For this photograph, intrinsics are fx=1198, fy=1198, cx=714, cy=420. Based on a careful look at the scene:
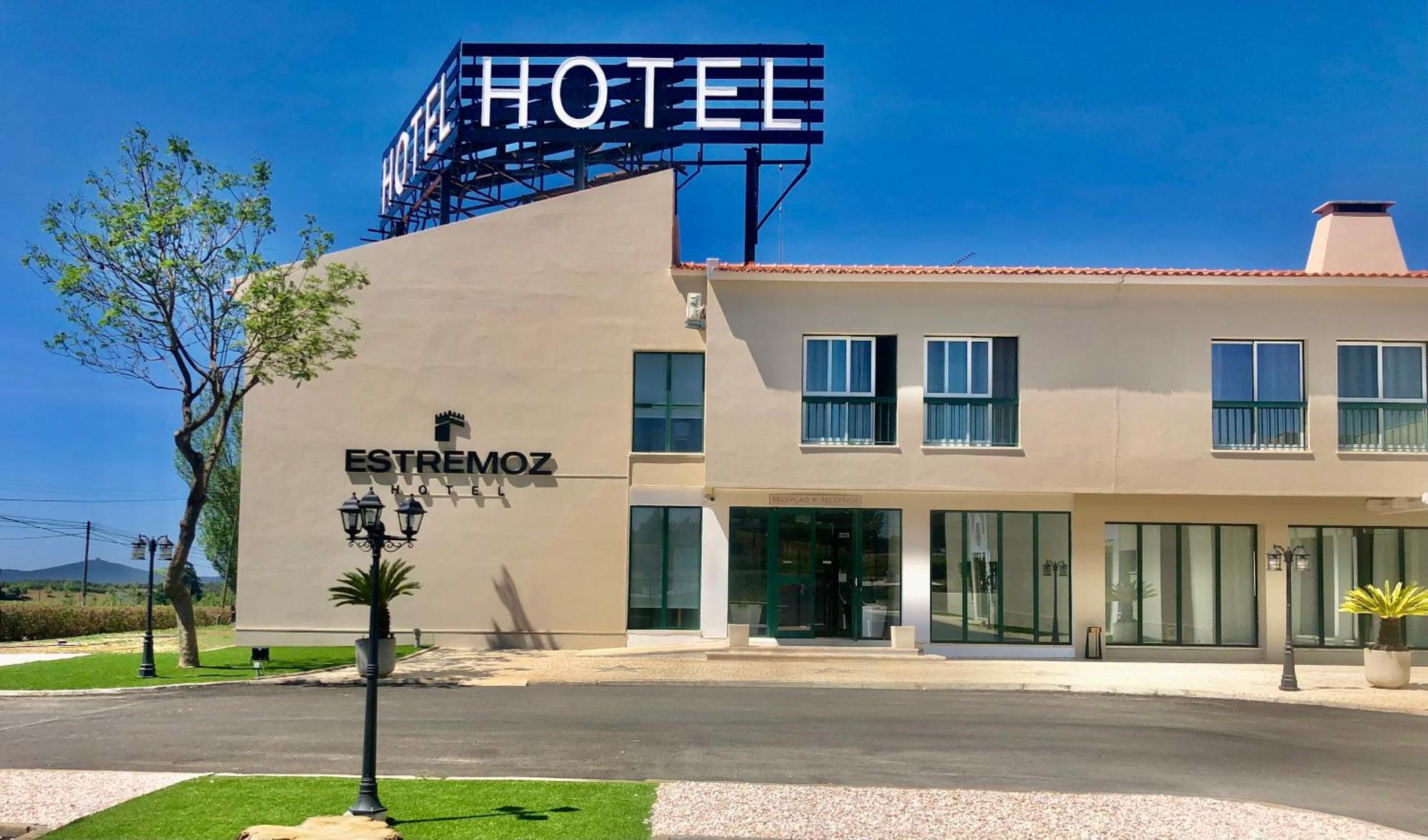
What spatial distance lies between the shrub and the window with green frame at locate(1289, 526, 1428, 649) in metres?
30.7

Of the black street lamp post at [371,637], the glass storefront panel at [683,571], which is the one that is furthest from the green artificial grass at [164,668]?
the black street lamp post at [371,637]

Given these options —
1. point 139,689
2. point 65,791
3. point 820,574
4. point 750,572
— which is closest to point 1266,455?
point 820,574

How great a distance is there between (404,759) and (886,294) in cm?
1412

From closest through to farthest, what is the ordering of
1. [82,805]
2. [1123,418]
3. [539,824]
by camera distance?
1. [539,824]
2. [82,805]
3. [1123,418]

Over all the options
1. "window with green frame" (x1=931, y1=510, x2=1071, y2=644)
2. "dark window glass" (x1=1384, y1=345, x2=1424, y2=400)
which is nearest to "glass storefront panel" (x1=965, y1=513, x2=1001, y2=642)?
"window with green frame" (x1=931, y1=510, x2=1071, y2=644)

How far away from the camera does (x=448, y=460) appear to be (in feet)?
81.3

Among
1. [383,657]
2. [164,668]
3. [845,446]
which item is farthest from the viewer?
[845,446]

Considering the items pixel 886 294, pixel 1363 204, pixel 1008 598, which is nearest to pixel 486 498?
pixel 886 294

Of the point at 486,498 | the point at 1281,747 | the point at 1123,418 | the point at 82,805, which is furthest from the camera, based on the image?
the point at 486,498

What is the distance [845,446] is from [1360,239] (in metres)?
12.1

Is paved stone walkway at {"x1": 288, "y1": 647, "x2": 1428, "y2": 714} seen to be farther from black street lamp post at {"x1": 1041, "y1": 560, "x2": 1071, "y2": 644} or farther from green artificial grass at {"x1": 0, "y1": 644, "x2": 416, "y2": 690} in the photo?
green artificial grass at {"x1": 0, "y1": 644, "x2": 416, "y2": 690}

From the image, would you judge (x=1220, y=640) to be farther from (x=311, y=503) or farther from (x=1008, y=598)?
(x=311, y=503)

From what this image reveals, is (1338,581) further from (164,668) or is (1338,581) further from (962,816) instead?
(164,668)

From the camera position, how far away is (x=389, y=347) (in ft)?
82.0
